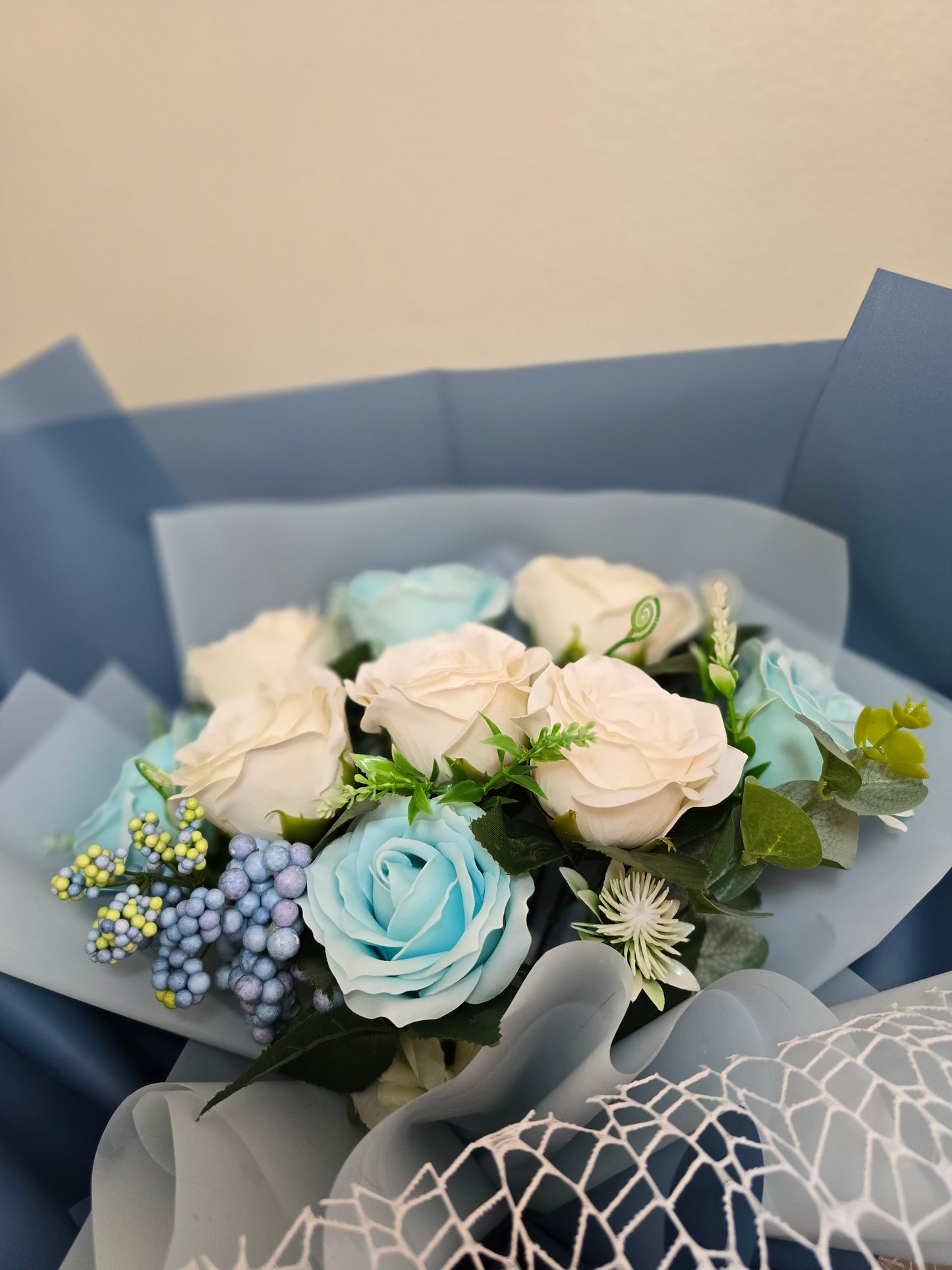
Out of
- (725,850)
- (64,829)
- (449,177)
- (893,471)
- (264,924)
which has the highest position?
(449,177)

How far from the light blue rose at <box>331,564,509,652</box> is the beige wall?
0.80ft

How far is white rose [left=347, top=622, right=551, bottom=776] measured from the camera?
498 mm

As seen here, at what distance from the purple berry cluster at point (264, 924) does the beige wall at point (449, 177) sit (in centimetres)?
53

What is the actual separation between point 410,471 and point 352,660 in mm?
282

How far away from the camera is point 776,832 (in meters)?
0.48

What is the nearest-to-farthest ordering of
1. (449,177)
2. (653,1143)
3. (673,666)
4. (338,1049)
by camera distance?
(653,1143) → (338,1049) → (673,666) → (449,177)

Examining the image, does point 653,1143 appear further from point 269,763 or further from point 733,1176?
point 269,763

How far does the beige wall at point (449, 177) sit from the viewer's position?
26.4 inches

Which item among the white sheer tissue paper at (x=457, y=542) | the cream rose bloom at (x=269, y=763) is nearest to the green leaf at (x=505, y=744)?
the cream rose bloom at (x=269, y=763)

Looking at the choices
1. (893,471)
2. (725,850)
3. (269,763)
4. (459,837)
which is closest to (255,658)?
(269,763)

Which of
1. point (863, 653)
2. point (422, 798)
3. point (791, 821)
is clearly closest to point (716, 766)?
point (791, 821)

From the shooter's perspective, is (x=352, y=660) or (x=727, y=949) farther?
(x=352, y=660)

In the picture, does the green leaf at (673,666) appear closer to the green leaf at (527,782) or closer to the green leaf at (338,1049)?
the green leaf at (527,782)

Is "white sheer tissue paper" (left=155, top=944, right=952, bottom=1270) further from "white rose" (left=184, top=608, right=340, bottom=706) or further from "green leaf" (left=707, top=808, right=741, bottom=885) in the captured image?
"white rose" (left=184, top=608, right=340, bottom=706)
